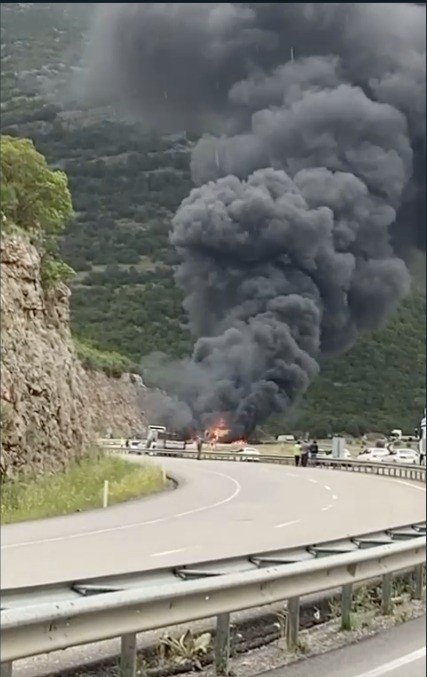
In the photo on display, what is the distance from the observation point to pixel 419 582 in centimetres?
784

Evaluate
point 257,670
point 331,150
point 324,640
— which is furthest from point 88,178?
point 324,640

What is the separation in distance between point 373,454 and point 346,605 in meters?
2.57

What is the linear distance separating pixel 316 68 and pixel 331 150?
0.36 metres

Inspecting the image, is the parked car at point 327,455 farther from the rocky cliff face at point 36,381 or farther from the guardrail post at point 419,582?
the guardrail post at point 419,582

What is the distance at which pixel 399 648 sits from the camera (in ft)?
18.9

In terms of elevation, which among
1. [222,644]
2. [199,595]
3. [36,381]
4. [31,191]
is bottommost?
[222,644]

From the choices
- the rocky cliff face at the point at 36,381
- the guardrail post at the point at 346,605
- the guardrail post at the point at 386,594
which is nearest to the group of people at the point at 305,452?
the rocky cliff face at the point at 36,381

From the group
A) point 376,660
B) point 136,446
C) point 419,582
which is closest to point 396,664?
point 376,660

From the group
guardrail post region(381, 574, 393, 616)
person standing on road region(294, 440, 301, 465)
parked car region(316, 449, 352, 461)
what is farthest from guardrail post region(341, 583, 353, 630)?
person standing on road region(294, 440, 301, 465)

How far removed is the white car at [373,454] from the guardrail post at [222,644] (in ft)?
3.84

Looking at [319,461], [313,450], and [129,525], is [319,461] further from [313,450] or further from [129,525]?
[129,525]

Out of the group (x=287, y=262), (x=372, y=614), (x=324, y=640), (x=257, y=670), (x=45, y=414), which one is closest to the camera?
(x=45, y=414)

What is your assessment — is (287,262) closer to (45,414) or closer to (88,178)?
(88,178)

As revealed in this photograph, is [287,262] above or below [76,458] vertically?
above
